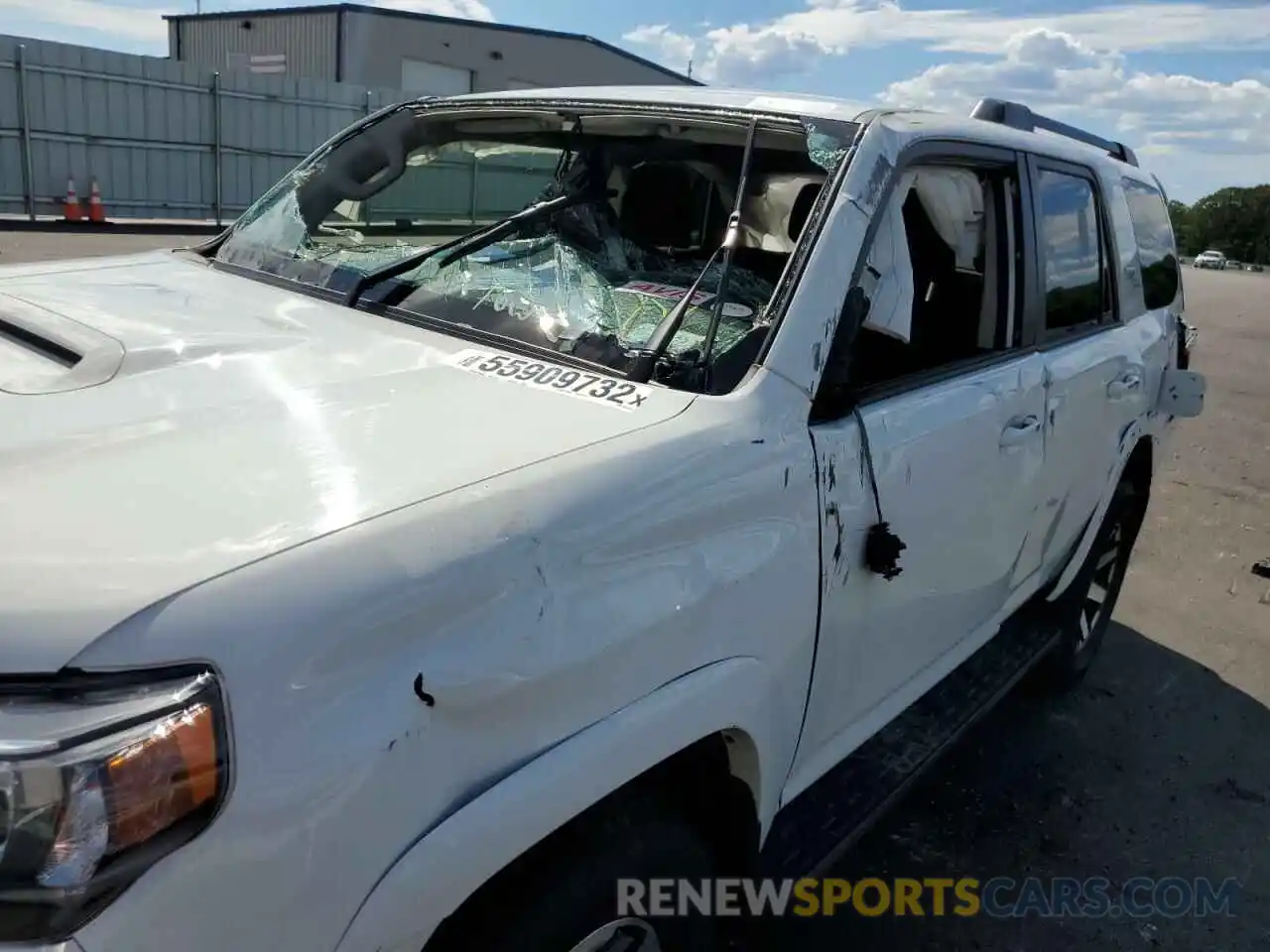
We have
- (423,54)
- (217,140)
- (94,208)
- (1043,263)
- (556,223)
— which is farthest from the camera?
(423,54)

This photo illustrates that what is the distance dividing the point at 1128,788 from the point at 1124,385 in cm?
137

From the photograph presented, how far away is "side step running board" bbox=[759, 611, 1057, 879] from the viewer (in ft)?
7.68

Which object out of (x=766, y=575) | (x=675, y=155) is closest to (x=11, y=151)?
(x=675, y=155)

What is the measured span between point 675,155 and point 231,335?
131cm

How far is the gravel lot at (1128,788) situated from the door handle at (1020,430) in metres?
1.05

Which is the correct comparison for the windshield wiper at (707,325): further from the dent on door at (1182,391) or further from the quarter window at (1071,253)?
the dent on door at (1182,391)

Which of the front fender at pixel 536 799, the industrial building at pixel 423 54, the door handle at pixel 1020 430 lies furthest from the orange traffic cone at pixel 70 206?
the front fender at pixel 536 799

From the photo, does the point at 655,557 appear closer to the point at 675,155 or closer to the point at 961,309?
the point at 675,155

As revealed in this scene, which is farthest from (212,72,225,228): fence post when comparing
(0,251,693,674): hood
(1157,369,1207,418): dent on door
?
(1157,369,1207,418): dent on door

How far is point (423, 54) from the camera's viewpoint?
1190 inches

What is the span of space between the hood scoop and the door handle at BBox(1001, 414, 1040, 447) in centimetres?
211

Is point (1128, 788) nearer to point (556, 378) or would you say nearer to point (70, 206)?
point (556, 378)

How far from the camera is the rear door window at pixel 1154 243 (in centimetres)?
423

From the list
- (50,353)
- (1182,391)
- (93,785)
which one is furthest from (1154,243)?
(93,785)
